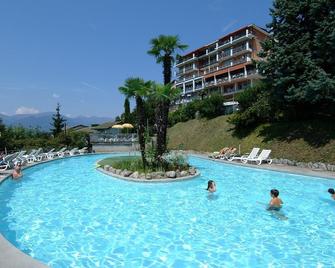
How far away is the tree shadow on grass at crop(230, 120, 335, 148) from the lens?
21.8m

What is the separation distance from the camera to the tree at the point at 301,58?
2041 centimetres

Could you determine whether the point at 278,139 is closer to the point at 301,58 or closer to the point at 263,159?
the point at 263,159

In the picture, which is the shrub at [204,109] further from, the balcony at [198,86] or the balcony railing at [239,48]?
the balcony at [198,86]

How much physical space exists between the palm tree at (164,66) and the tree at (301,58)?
8.15 meters

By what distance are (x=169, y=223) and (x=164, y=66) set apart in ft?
39.5

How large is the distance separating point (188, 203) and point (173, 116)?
1380 inches

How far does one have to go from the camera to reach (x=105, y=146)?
3816 centimetres

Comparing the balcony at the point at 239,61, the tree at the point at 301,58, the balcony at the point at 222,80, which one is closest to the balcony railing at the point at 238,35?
the balcony at the point at 239,61

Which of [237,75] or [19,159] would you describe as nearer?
[19,159]

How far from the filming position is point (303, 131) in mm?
23812

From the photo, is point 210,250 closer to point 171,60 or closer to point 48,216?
point 48,216

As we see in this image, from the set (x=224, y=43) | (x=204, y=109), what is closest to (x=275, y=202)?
(x=204, y=109)

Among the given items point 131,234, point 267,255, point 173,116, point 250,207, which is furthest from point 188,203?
point 173,116

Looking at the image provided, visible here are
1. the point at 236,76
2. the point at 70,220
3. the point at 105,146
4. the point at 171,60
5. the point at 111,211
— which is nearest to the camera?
the point at 70,220
